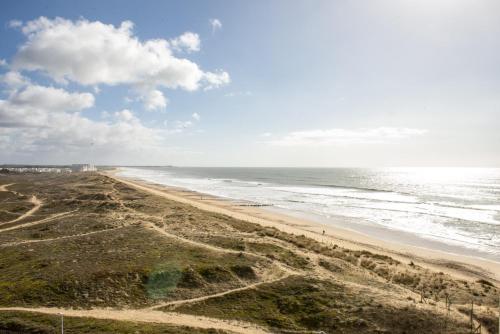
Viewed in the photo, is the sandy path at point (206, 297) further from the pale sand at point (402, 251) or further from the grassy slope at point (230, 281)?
the pale sand at point (402, 251)

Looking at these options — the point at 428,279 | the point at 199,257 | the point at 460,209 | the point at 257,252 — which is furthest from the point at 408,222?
the point at 199,257

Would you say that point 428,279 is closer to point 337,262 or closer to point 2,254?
point 337,262

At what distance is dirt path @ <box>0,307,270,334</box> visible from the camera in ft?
66.1

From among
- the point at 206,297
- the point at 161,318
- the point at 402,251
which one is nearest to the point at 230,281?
the point at 206,297

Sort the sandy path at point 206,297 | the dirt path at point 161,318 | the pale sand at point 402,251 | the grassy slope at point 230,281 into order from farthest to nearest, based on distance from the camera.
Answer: the pale sand at point 402,251
the sandy path at point 206,297
the grassy slope at point 230,281
the dirt path at point 161,318

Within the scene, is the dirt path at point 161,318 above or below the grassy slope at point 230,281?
below

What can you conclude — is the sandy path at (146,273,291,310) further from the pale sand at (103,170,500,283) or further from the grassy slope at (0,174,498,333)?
the pale sand at (103,170,500,283)

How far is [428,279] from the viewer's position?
31.2 meters

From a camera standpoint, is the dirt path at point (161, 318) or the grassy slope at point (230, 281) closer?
the dirt path at point (161, 318)

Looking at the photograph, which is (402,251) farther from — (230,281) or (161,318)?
(161,318)

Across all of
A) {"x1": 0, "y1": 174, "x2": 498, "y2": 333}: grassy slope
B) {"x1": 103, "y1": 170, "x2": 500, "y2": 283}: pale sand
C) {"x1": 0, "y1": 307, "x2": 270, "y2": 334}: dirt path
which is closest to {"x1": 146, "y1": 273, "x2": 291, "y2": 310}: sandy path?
{"x1": 0, "y1": 174, "x2": 498, "y2": 333}: grassy slope

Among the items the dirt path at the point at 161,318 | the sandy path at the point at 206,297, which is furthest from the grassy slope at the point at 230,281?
the dirt path at the point at 161,318

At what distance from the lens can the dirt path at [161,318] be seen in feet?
66.1

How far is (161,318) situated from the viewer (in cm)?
2100
